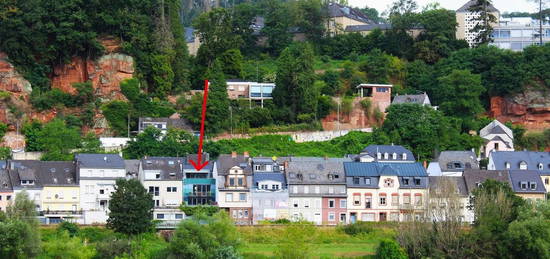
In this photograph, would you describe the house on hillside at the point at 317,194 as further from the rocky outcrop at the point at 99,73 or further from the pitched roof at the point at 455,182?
the rocky outcrop at the point at 99,73

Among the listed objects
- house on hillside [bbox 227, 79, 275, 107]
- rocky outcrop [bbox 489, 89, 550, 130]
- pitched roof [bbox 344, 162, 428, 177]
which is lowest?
pitched roof [bbox 344, 162, 428, 177]

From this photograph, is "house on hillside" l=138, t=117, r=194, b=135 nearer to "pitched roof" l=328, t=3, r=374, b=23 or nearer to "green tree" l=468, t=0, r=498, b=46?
"pitched roof" l=328, t=3, r=374, b=23

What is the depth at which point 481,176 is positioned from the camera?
317 feet

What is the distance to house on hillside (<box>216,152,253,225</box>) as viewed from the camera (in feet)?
307

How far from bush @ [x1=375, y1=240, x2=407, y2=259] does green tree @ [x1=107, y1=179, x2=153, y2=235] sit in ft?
52.1

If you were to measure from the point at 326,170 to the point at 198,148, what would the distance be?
12.0 meters

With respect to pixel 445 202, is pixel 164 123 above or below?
above

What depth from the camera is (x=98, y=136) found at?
106875mm

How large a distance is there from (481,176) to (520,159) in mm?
7272

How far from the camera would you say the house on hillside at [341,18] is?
13538 cm

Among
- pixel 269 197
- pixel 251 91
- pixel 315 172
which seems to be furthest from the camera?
pixel 251 91

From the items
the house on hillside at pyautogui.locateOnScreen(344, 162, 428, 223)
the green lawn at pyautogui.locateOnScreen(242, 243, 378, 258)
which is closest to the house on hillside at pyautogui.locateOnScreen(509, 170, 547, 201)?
the house on hillside at pyautogui.locateOnScreen(344, 162, 428, 223)

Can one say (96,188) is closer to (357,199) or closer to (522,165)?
(357,199)

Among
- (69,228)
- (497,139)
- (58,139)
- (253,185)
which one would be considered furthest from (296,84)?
(69,228)
